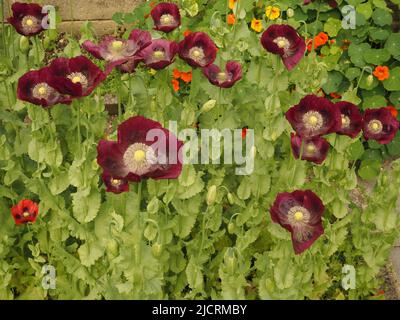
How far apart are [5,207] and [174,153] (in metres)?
1.16

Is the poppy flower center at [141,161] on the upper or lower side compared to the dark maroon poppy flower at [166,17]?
lower

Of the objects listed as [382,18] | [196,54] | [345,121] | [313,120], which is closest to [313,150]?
[345,121]

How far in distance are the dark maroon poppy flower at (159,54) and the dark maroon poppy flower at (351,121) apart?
0.67 metres

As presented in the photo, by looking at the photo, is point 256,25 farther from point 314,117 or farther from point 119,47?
point 314,117

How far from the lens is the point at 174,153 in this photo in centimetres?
179

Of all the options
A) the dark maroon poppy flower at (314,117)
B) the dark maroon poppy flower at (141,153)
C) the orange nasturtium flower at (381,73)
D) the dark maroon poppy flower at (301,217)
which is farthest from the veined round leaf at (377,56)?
the dark maroon poppy flower at (141,153)

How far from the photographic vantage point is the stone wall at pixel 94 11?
4.41 m

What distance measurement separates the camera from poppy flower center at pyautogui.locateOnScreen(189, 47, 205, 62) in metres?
2.41

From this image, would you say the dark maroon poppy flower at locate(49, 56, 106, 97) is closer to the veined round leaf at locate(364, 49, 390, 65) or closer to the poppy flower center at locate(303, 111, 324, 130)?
the poppy flower center at locate(303, 111, 324, 130)

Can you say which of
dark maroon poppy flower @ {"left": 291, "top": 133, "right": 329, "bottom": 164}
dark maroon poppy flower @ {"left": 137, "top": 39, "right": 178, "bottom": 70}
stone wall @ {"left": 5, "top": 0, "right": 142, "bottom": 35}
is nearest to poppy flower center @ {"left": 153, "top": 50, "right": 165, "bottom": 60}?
dark maroon poppy flower @ {"left": 137, "top": 39, "right": 178, "bottom": 70}

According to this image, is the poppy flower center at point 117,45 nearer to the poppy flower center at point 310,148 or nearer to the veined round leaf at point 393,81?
the poppy flower center at point 310,148

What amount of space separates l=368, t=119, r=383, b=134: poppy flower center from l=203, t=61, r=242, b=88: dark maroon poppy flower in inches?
22.6

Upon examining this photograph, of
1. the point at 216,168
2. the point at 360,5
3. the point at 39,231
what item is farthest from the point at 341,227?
the point at 360,5

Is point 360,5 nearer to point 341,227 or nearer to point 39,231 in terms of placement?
point 341,227
